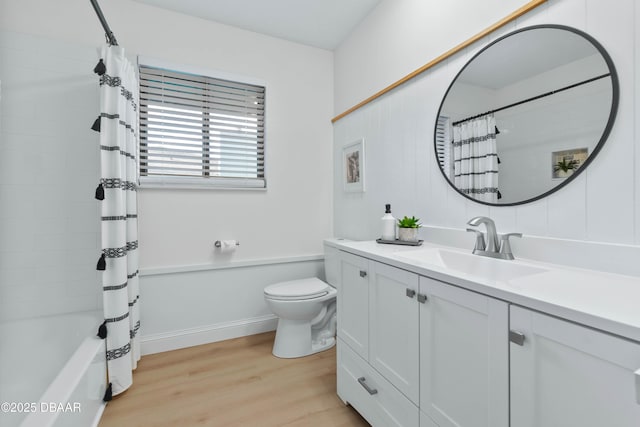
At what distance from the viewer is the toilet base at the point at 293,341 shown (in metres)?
2.02

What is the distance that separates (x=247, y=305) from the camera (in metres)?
2.38

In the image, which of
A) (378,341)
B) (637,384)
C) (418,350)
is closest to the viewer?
(637,384)

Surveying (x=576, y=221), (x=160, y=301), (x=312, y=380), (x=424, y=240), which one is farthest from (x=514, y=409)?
(x=160, y=301)

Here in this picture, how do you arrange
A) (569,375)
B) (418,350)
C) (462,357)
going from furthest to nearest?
(418,350)
(462,357)
(569,375)

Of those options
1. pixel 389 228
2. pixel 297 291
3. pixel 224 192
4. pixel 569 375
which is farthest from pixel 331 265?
pixel 569 375

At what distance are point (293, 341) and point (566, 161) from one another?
72.7 inches

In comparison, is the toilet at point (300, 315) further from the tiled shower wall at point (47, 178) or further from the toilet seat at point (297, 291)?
the tiled shower wall at point (47, 178)

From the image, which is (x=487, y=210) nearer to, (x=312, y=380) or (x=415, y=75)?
(x=415, y=75)

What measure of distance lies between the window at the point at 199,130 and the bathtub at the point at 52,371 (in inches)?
41.4

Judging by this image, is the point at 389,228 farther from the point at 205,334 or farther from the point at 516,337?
the point at 205,334

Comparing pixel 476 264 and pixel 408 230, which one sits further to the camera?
pixel 408 230

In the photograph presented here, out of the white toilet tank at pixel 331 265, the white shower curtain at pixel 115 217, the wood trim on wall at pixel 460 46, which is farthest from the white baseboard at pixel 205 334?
the wood trim on wall at pixel 460 46

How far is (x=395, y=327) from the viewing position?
1.14 m

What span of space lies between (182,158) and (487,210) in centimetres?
211
